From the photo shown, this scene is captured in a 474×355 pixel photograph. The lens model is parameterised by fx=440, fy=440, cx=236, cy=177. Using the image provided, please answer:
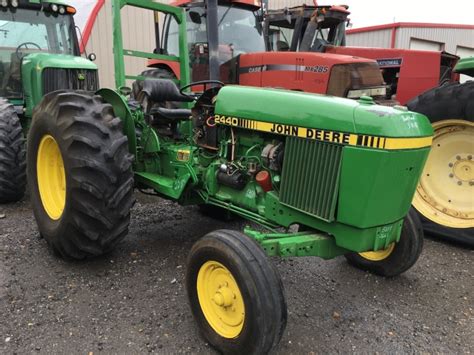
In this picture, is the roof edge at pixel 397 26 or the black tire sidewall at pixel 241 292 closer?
the black tire sidewall at pixel 241 292

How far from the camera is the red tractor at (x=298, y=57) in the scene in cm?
552

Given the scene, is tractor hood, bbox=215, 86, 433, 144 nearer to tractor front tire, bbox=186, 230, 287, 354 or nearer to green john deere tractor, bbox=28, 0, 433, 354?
green john deere tractor, bbox=28, 0, 433, 354

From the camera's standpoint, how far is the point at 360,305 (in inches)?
115

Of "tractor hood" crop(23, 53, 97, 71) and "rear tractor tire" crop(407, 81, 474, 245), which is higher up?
"tractor hood" crop(23, 53, 97, 71)

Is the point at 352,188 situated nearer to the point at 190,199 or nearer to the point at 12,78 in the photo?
the point at 190,199

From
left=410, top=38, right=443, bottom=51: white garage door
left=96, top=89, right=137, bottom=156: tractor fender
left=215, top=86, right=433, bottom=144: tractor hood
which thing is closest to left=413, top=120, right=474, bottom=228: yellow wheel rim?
left=215, top=86, right=433, bottom=144: tractor hood

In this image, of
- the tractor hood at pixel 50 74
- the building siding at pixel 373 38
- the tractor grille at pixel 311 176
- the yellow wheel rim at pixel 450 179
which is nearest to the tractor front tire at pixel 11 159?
A: the tractor hood at pixel 50 74

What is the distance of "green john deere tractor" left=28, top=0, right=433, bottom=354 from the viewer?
7.39 ft

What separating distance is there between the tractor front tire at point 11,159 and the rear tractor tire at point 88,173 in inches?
62.8

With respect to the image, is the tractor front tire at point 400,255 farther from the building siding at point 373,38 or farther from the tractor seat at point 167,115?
the building siding at point 373,38

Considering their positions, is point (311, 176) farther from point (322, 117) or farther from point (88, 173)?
point (88, 173)

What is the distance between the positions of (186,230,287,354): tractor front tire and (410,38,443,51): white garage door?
14401 millimetres

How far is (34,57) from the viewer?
216 inches

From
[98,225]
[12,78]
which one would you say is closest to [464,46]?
[12,78]
